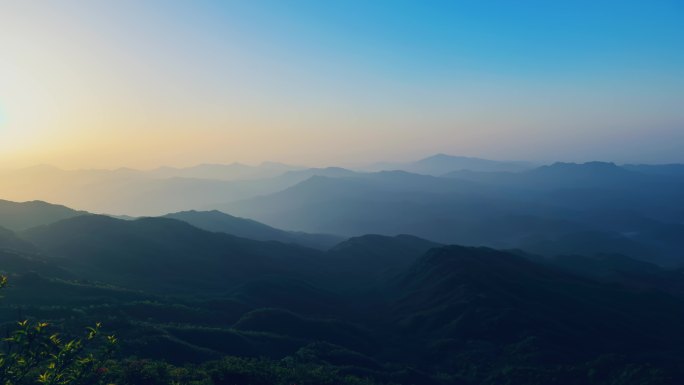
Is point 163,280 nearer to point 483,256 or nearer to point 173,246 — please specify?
point 173,246

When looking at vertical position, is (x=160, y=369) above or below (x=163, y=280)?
above

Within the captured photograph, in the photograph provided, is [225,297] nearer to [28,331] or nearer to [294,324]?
[294,324]

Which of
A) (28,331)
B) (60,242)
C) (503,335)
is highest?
(28,331)

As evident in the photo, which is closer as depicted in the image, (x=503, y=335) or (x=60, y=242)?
(x=503, y=335)

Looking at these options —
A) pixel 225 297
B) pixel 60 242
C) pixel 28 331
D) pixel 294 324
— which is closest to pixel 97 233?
pixel 60 242

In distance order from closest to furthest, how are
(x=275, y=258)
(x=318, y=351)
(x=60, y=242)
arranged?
(x=318, y=351) → (x=60, y=242) → (x=275, y=258)

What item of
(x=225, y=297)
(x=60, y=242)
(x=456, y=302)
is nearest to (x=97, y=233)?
(x=60, y=242)

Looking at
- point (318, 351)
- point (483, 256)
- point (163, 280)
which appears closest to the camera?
point (318, 351)
